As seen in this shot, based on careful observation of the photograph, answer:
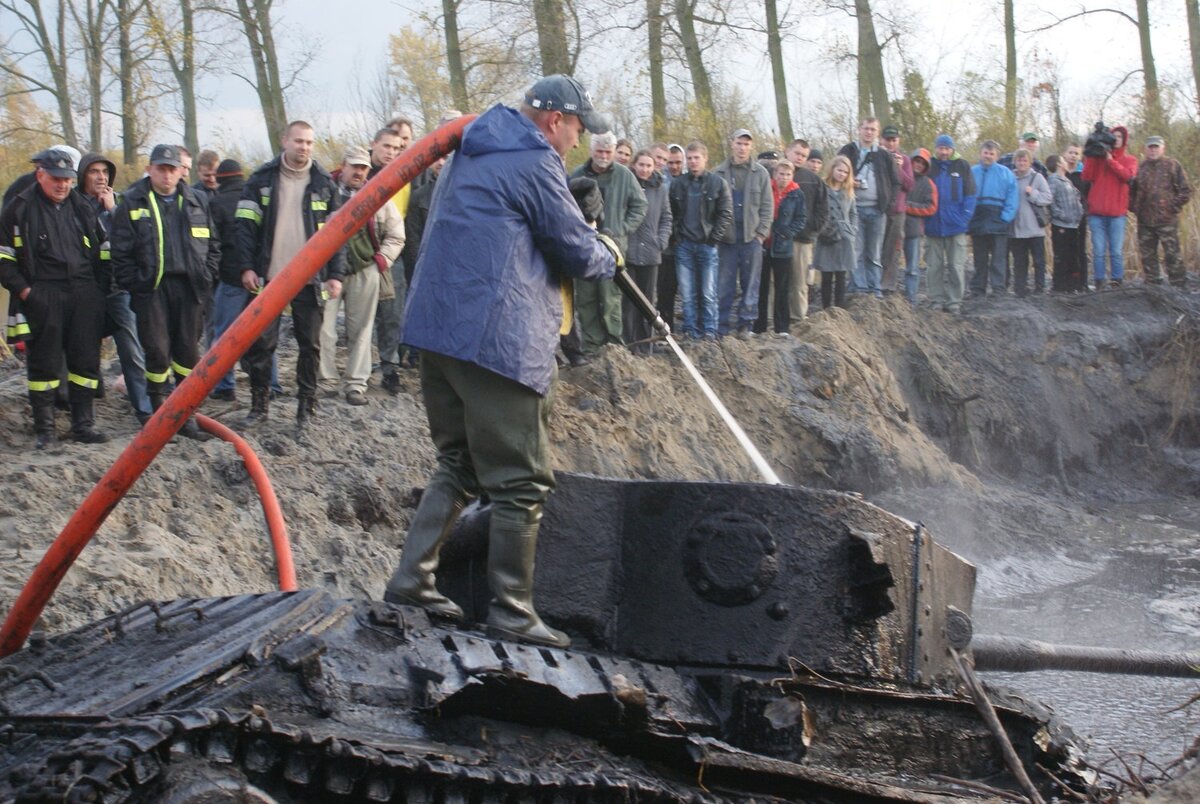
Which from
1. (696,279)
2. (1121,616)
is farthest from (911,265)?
(1121,616)

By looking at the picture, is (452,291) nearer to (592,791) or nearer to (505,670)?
(505,670)

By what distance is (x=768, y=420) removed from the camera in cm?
1284

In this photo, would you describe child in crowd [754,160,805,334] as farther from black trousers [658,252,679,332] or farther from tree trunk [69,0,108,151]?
tree trunk [69,0,108,151]

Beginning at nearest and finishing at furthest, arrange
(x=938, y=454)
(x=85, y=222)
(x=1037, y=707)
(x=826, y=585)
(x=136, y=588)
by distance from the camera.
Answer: (x=826, y=585), (x=1037, y=707), (x=136, y=588), (x=85, y=222), (x=938, y=454)

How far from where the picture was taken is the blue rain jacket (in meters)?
4.71

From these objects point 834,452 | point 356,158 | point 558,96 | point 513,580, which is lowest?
point 834,452

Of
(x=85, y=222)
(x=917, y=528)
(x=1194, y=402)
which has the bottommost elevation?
(x=1194, y=402)

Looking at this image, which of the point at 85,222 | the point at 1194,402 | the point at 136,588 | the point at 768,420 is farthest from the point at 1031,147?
the point at 136,588

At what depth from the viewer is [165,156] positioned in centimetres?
892

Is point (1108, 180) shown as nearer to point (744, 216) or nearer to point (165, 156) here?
point (744, 216)

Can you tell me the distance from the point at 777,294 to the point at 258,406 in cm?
601

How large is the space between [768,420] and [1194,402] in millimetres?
6825

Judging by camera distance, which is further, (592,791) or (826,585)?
(826,585)

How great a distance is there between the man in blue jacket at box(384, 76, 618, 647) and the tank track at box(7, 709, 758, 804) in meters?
0.72
